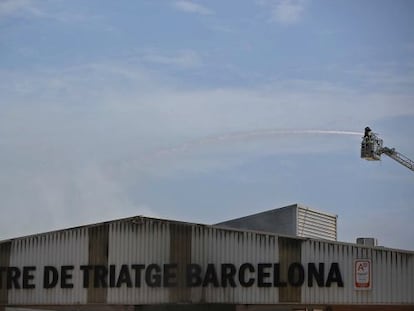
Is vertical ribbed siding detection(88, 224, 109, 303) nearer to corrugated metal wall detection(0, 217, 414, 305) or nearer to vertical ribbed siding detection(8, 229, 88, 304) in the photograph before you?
corrugated metal wall detection(0, 217, 414, 305)

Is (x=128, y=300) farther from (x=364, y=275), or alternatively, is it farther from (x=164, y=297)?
(x=364, y=275)

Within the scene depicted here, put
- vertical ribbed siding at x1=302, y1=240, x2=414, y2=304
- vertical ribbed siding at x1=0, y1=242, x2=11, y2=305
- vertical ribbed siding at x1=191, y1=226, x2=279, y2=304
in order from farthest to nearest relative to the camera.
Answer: vertical ribbed siding at x1=0, y1=242, x2=11, y2=305, vertical ribbed siding at x1=191, y1=226, x2=279, y2=304, vertical ribbed siding at x1=302, y1=240, x2=414, y2=304

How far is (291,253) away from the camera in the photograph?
1335 inches

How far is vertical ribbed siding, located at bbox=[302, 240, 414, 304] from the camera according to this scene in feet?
105

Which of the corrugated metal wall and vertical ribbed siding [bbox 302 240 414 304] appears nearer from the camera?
vertical ribbed siding [bbox 302 240 414 304]

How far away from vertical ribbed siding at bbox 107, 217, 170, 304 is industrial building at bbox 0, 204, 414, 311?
0.04 m

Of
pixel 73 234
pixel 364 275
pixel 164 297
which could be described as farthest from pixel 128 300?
pixel 364 275

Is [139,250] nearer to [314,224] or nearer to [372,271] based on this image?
[372,271]

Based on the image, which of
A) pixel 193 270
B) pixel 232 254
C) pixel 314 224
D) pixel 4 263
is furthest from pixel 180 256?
pixel 314 224

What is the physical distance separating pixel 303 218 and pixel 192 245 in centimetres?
946

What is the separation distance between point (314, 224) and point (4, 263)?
15.6m

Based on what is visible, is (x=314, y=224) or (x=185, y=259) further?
(x=314, y=224)

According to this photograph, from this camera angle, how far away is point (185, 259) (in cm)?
3547

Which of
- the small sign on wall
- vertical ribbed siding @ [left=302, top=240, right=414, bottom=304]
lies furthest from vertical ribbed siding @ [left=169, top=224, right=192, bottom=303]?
the small sign on wall
